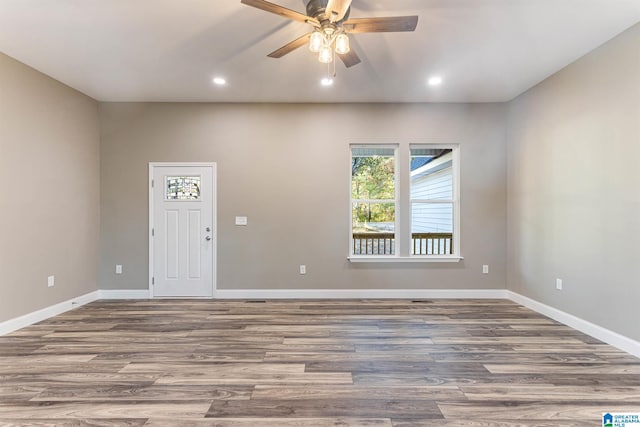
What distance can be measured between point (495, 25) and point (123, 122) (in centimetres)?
484

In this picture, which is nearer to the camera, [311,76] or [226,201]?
[311,76]

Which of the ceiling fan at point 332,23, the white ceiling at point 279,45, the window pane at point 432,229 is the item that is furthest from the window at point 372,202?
the ceiling fan at point 332,23

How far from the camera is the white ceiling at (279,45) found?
247 centimetres

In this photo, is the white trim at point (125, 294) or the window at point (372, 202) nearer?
the white trim at point (125, 294)

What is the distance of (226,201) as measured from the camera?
4.58 m

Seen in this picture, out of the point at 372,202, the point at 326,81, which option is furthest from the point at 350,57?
the point at 372,202

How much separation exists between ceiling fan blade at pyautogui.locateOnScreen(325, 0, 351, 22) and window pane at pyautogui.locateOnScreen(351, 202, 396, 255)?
114 inches

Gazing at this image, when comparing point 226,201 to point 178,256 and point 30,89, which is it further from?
point 30,89

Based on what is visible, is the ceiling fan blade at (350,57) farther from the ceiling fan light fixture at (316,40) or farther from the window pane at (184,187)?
the window pane at (184,187)

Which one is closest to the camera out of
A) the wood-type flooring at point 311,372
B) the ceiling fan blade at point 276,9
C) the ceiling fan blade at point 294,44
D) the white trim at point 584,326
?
the wood-type flooring at point 311,372

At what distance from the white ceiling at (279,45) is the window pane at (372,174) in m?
0.89

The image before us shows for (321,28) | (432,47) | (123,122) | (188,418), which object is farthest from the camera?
(123,122)

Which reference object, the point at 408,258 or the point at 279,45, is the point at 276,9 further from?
the point at 408,258

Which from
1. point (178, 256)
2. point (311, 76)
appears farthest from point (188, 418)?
point (311, 76)
